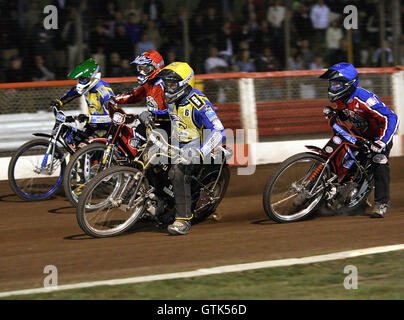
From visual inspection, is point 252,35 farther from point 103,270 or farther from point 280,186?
point 103,270

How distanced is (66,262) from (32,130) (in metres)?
5.15

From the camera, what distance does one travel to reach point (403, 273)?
5891 mm

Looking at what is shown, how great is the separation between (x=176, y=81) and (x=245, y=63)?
22.3 feet

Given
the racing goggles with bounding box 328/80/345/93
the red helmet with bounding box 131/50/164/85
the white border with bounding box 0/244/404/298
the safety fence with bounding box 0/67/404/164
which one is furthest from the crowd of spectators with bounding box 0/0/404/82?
the white border with bounding box 0/244/404/298

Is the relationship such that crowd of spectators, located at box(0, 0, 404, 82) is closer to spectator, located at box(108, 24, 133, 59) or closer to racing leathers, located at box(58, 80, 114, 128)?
spectator, located at box(108, 24, 133, 59)

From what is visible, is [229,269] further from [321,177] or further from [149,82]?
[149,82]

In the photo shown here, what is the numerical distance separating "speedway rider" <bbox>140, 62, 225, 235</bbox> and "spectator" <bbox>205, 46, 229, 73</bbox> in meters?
6.22

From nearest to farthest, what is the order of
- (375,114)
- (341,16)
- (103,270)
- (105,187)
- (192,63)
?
(103,270), (105,187), (375,114), (192,63), (341,16)

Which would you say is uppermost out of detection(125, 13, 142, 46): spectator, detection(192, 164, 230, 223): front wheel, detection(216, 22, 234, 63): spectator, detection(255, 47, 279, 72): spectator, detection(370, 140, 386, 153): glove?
detection(125, 13, 142, 46): spectator

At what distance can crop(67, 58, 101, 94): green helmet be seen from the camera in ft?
30.3

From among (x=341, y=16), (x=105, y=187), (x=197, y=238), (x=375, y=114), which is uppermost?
(x=341, y=16)

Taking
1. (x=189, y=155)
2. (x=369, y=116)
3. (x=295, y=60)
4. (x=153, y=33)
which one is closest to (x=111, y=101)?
(x=189, y=155)

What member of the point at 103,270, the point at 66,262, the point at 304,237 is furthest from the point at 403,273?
the point at 66,262

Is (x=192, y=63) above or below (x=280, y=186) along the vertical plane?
above
